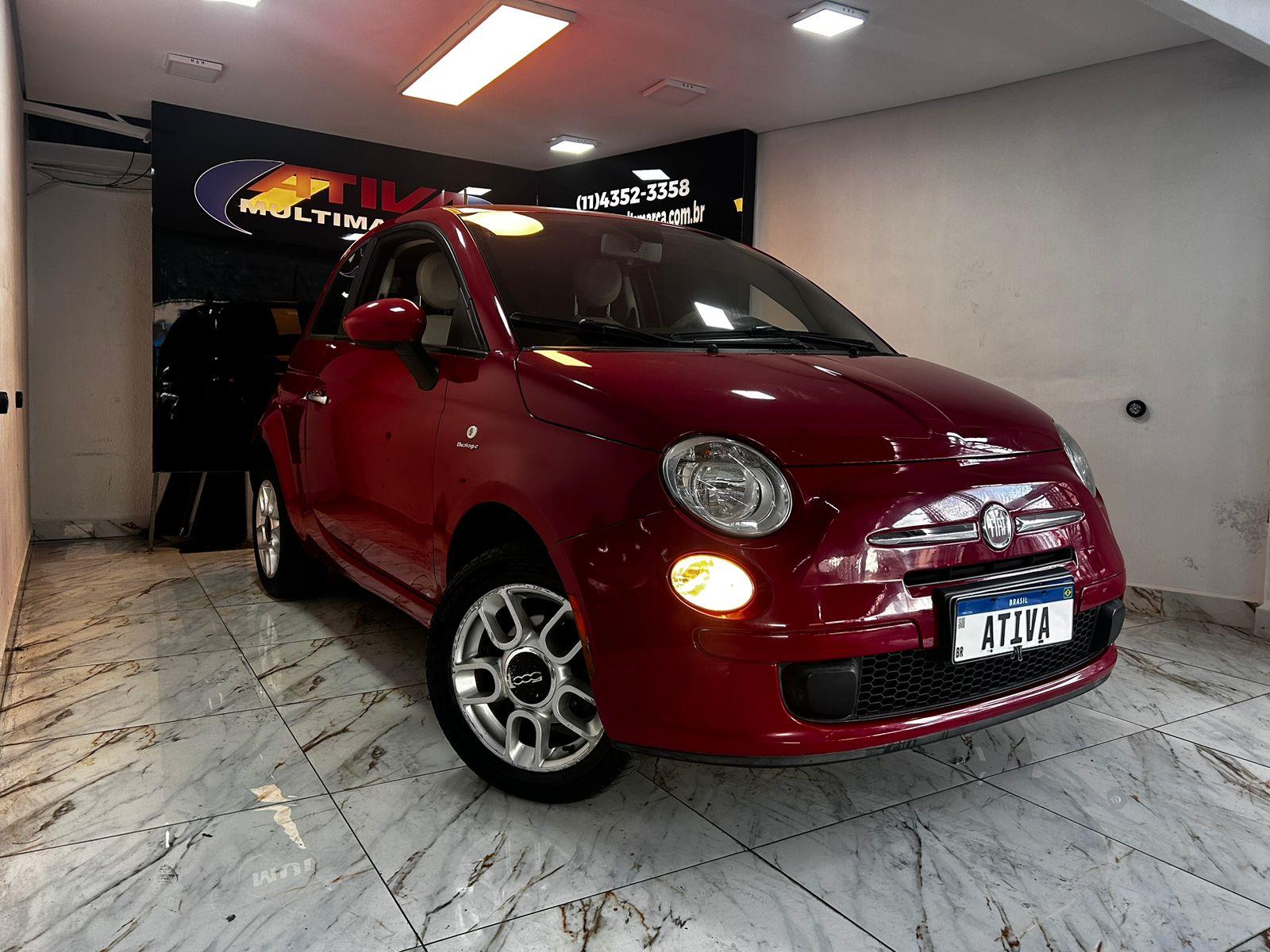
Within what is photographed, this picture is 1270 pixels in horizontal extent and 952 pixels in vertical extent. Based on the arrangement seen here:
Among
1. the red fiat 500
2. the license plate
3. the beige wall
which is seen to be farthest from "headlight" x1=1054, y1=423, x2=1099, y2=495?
the beige wall

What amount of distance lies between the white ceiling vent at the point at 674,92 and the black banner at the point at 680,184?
2.29 ft

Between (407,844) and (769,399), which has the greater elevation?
(769,399)

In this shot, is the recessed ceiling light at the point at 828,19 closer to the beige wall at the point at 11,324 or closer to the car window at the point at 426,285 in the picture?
the car window at the point at 426,285

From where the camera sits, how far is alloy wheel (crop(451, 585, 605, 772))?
176 cm

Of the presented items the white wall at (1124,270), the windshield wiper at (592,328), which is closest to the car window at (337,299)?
the windshield wiper at (592,328)

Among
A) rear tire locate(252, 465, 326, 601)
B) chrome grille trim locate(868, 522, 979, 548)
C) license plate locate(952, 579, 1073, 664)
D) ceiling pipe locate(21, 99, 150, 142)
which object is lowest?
rear tire locate(252, 465, 326, 601)

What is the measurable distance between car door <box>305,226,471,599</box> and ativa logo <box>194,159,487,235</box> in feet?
8.49

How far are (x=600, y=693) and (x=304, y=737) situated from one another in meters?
1.03

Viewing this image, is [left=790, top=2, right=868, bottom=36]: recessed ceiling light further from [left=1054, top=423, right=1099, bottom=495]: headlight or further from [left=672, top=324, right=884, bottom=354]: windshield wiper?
[left=1054, top=423, right=1099, bottom=495]: headlight

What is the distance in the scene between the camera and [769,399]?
1.67 m

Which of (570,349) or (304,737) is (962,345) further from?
(304,737)

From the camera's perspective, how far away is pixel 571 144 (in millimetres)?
5598

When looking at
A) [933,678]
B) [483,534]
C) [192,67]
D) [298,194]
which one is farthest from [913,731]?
[298,194]

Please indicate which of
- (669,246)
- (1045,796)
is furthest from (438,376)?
(1045,796)
